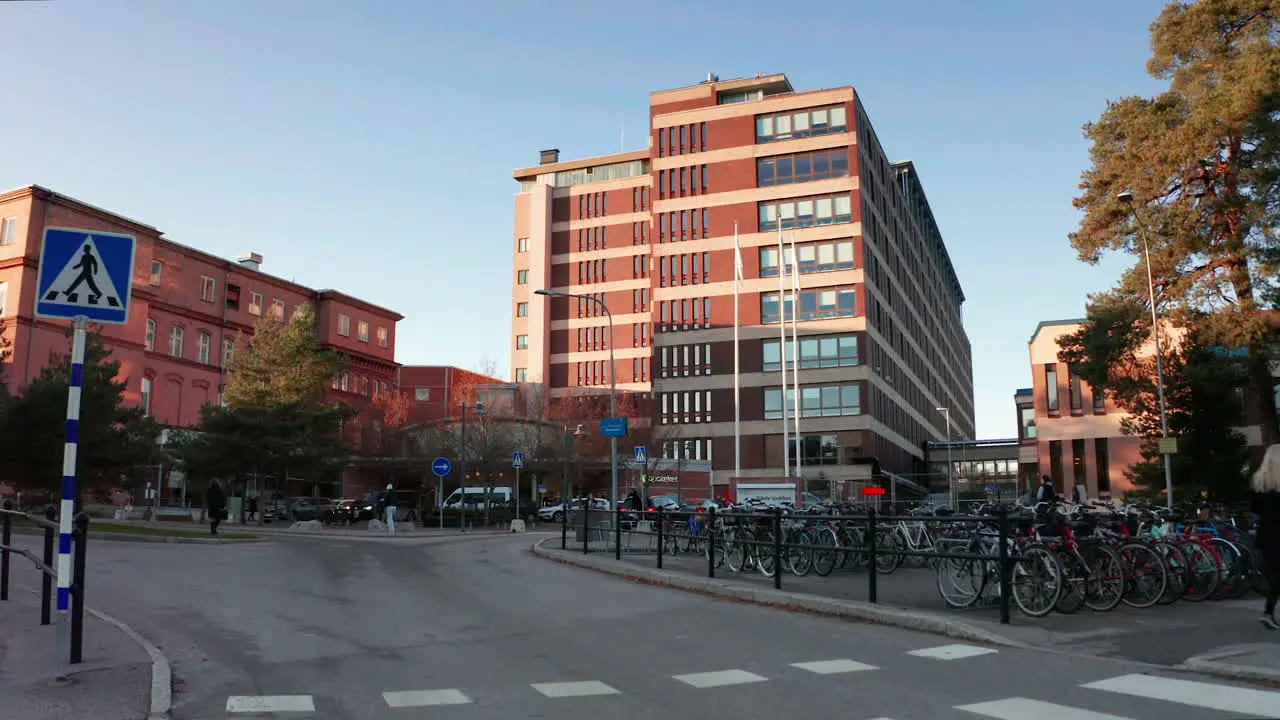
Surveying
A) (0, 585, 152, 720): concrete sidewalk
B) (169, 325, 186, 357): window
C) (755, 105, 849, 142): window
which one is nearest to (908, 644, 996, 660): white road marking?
(0, 585, 152, 720): concrete sidewalk

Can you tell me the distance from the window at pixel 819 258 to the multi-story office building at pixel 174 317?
30.3 metres

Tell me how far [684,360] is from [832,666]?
219 feet

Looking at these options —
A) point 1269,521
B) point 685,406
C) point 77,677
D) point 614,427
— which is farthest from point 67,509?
point 685,406

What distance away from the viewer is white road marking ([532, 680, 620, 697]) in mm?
7672

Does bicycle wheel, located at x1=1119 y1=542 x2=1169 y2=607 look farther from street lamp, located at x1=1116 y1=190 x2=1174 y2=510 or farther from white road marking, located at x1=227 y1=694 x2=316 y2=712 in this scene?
street lamp, located at x1=1116 y1=190 x2=1174 y2=510

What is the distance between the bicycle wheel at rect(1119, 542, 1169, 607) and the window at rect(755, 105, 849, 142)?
6061cm

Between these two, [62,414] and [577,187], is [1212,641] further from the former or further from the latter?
[577,187]

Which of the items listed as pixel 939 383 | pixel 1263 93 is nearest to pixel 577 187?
pixel 939 383

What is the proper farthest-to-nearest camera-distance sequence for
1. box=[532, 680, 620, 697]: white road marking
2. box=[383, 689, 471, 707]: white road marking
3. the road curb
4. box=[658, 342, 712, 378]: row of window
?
box=[658, 342, 712, 378]: row of window, the road curb, box=[532, 680, 620, 697]: white road marking, box=[383, 689, 471, 707]: white road marking

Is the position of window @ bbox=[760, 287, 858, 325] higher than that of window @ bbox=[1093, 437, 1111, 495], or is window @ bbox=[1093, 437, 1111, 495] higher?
window @ bbox=[760, 287, 858, 325]

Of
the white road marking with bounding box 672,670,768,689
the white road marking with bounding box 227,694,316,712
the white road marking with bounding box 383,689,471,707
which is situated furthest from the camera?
the white road marking with bounding box 672,670,768,689

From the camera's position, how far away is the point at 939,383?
115250 mm

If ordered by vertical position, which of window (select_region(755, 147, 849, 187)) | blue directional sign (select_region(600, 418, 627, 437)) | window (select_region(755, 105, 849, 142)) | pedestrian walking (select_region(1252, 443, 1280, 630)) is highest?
window (select_region(755, 105, 849, 142))

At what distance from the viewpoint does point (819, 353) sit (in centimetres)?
7031
